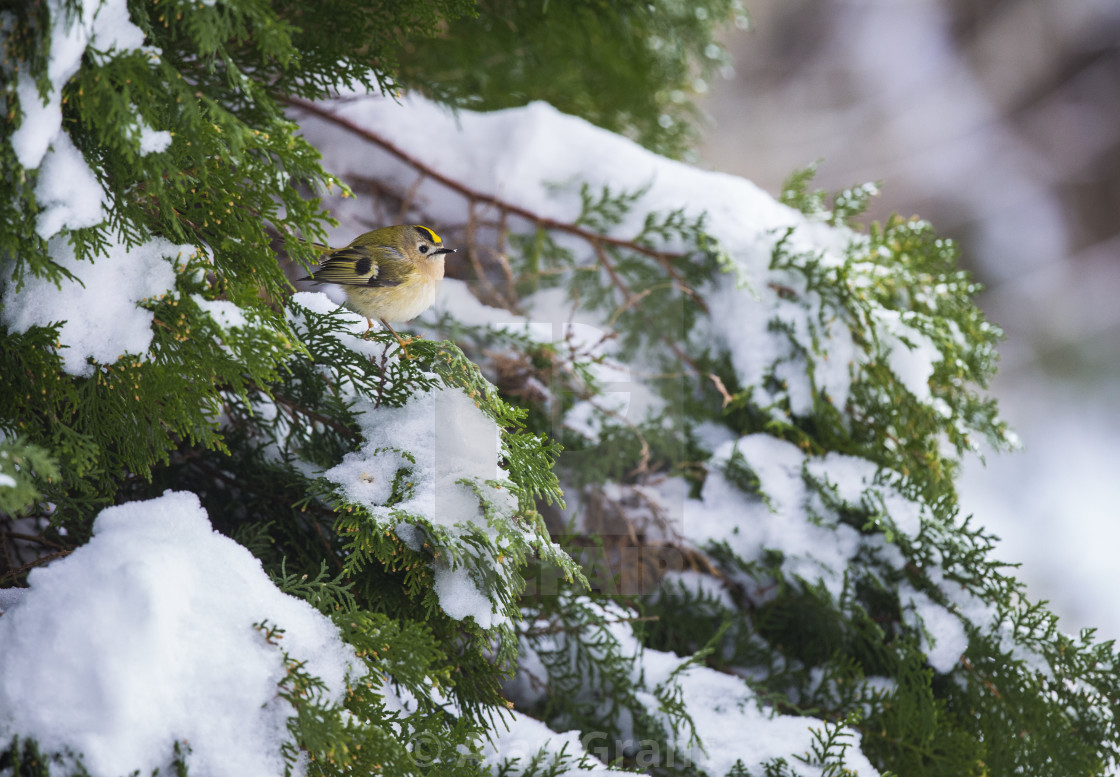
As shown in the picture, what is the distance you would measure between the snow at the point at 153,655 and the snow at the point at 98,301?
29 cm

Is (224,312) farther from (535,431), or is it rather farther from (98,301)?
(535,431)

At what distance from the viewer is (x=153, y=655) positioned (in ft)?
3.68

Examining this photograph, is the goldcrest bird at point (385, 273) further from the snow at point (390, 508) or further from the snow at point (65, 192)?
the snow at point (65, 192)

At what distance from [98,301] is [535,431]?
1.32 meters

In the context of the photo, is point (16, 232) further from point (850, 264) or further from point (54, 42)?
point (850, 264)

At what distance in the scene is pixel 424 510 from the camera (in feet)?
4.61

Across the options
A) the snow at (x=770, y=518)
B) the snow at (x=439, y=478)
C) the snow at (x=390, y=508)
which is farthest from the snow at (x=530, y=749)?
the snow at (x=770, y=518)

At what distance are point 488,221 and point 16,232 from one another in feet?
5.52

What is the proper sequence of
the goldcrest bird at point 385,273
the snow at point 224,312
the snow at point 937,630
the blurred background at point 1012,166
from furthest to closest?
the blurred background at point 1012,166
the snow at point 937,630
the goldcrest bird at point 385,273
the snow at point 224,312

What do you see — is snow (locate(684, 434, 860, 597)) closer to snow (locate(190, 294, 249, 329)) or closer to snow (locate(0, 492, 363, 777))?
snow (locate(0, 492, 363, 777))

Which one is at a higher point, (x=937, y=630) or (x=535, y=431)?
(x=535, y=431)

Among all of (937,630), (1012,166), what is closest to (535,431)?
(937,630)

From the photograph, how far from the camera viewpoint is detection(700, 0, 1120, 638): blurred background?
20.5ft

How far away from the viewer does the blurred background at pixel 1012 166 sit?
6.24 meters
